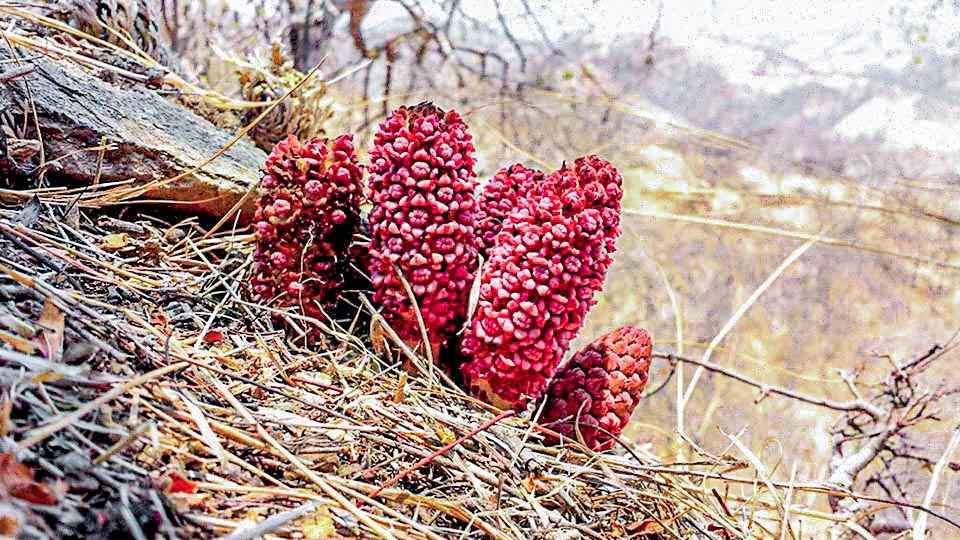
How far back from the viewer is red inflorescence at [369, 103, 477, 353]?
2.45 ft

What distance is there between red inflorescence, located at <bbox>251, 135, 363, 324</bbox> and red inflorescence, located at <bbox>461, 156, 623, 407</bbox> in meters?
0.18

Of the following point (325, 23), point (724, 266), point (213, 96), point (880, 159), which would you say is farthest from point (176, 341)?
point (880, 159)

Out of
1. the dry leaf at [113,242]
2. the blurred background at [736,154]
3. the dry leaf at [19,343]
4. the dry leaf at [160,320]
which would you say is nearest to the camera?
the dry leaf at [19,343]

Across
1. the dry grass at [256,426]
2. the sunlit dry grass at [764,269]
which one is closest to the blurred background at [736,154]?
the sunlit dry grass at [764,269]

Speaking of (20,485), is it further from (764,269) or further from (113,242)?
(764,269)

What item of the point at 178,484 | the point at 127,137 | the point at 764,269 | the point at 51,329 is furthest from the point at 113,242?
the point at 764,269

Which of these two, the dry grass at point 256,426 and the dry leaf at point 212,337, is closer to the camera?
the dry grass at point 256,426

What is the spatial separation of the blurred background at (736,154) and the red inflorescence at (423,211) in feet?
3.34

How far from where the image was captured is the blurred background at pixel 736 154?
192 cm

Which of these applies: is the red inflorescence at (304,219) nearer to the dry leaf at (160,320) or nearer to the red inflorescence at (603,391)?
the dry leaf at (160,320)

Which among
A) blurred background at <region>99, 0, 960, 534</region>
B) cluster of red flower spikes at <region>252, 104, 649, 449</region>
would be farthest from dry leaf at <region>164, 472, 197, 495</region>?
blurred background at <region>99, 0, 960, 534</region>

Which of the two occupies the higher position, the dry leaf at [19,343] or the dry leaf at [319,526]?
the dry leaf at [19,343]

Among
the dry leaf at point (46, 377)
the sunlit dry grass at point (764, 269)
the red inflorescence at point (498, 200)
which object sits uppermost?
the red inflorescence at point (498, 200)

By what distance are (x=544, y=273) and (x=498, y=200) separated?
0.15m
